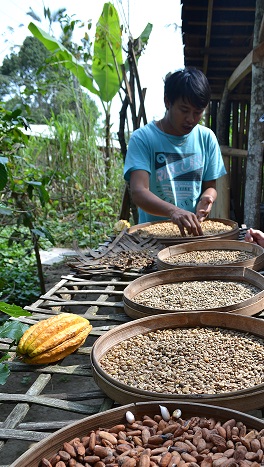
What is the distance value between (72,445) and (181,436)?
21 centimetres

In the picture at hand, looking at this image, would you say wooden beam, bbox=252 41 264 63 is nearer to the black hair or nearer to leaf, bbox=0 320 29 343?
the black hair

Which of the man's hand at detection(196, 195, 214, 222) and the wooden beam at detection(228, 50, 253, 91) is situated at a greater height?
the wooden beam at detection(228, 50, 253, 91)

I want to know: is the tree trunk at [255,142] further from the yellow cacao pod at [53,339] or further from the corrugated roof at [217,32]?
the yellow cacao pod at [53,339]

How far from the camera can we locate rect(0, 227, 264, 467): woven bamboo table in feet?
3.28

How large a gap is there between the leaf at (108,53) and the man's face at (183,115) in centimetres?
260

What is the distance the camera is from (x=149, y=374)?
119 cm

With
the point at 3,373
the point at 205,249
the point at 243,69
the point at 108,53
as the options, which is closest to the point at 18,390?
the point at 205,249

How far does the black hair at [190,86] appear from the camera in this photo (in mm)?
2557

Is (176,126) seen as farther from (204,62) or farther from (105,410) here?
(204,62)

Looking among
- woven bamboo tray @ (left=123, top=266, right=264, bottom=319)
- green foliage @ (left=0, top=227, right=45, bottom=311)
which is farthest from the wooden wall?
woven bamboo tray @ (left=123, top=266, right=264, bottom=319)

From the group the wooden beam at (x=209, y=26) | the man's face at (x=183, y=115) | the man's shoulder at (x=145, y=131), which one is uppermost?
the wooden beam at (x=209, y=26)

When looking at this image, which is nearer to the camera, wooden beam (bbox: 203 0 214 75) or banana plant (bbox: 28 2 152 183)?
wooden beam (bbox: 203 0 214 75)

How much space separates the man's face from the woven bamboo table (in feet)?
2.46

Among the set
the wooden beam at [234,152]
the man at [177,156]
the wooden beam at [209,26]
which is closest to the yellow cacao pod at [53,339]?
the man at [177,156]
